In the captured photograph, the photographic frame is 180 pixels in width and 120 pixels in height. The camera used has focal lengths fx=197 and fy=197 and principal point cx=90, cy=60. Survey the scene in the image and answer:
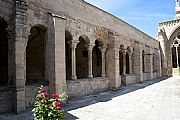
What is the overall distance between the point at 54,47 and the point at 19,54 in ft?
4.61

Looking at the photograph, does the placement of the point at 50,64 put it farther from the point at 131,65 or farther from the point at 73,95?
the point at 131,65

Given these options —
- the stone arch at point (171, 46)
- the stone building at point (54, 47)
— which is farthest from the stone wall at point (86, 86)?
the stone arch at point (171, 46)

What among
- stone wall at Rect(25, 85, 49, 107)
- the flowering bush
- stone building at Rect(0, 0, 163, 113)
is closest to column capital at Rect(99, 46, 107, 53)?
stone building at Rect(0, 0, 163, 113)

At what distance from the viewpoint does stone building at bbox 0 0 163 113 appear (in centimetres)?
572

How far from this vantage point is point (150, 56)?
1825 centimetres

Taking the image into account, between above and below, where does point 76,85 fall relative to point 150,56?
below

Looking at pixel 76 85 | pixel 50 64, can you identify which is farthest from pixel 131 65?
pixel 50 64

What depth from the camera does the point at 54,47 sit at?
22.5 feet

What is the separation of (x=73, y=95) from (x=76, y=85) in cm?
46

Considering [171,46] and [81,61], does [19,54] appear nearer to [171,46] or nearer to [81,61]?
[81,61]

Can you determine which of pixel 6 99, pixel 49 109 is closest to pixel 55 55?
pixel 6 99

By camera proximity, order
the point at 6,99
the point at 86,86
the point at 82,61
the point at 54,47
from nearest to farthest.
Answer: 1. the point at 6,99
2. the point at 54,47
3. the point at 86,86
4. the point at 82,61

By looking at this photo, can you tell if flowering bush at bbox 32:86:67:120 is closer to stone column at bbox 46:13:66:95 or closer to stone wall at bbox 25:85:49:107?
stone wall at bbox 25:85:49:107

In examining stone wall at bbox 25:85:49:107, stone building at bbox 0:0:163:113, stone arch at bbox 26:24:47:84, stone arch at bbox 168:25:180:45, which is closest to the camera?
stone building at bbox 0:0:163:113
